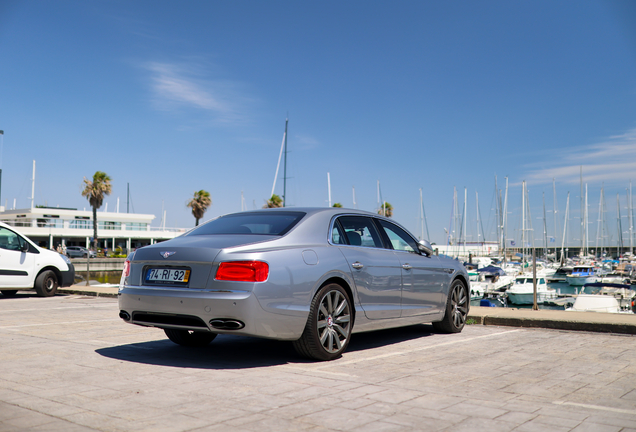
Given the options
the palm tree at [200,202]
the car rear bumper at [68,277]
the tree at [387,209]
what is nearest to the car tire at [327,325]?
the car rear bumper at [68,277]

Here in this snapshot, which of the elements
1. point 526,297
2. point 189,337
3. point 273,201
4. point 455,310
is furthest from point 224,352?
point 273,201

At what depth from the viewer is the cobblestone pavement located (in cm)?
355

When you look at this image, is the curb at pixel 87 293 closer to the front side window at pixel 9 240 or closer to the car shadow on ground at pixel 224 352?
the front side window at pixel 9 240

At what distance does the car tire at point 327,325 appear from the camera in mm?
5445

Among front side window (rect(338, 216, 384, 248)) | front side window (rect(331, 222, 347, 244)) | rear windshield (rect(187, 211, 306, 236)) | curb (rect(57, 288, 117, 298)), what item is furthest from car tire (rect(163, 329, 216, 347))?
curb (rect(57, 288, 117, 298))

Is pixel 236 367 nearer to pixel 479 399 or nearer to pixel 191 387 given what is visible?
pixel 191 387

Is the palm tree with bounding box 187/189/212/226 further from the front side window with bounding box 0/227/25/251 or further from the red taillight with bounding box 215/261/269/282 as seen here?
the red taillight with bounding box 215/261/269/282

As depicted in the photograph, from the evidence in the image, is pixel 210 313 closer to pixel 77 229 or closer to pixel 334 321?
pixel 334 321

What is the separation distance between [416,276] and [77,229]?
250 ft

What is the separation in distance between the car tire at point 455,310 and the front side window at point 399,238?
104 cm

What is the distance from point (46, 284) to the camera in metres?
14.5

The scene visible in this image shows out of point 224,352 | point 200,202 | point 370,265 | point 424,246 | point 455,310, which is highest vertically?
point 200,202

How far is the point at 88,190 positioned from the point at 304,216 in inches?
2436

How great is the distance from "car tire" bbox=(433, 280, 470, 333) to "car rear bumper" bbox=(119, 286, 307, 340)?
324 centimetres
